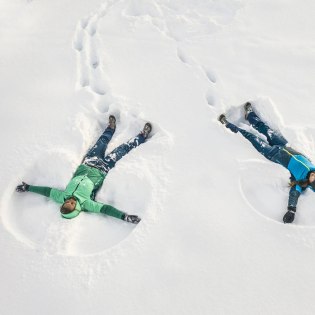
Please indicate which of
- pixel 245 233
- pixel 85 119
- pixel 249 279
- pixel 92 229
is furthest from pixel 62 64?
pixel 249 279

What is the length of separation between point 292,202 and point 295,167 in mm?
478

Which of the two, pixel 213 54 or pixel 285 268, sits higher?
pixel 213 54

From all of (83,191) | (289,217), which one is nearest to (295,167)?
(289,217)

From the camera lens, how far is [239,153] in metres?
5.01

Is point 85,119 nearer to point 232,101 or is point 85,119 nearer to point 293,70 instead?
point 232,101

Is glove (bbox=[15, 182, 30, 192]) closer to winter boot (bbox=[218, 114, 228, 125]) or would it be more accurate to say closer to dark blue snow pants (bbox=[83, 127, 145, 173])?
dark blue snow pants (bbox=[83, 127, 145, 173])

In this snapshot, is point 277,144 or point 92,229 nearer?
point 92,229

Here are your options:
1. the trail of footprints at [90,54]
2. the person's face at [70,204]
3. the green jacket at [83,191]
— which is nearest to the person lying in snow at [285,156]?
the green jacket at [83,191]

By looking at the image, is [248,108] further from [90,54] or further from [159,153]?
[90,54]

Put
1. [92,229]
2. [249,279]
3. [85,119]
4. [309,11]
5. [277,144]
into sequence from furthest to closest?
[309,11] < [85,119] < [277,144] < [92,229] < [249,279]

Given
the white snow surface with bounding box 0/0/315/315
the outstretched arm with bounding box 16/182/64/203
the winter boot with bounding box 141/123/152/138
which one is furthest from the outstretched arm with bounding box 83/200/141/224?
the winter boot with bounding box 141/123/152/138

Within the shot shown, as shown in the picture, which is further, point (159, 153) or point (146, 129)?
point (146, 129)

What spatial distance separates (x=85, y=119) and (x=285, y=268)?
3508mm

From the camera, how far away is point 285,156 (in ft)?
15.3
